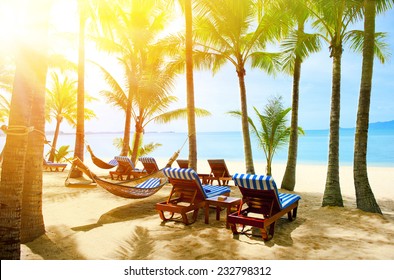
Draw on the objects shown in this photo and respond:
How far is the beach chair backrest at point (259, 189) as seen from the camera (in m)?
4.25

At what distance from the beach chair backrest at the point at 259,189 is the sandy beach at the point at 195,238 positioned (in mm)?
566

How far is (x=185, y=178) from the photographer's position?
511 centimetres

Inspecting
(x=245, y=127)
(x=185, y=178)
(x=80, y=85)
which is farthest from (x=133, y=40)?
(x=185, y=178)

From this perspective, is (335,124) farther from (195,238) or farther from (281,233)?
(195,238)

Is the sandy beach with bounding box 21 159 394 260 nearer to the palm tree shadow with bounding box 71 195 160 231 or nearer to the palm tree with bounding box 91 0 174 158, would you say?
the palm tree shadow with bounding box 71 195 160 231

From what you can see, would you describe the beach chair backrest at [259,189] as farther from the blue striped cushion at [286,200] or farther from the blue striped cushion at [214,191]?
the blue striped cushion at [214,191]

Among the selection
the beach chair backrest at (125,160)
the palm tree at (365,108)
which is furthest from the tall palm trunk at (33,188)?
the palm tree at (365,108)

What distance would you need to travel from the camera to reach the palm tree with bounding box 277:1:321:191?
7.28 metres

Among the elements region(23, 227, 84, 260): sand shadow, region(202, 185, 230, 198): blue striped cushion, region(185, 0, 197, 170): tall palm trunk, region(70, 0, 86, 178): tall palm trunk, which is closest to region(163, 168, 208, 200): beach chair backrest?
region(202, 185, 230, 198): blue striped cushion

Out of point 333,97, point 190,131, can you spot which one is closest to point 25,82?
point 190,131

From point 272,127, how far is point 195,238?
6.88 meters
